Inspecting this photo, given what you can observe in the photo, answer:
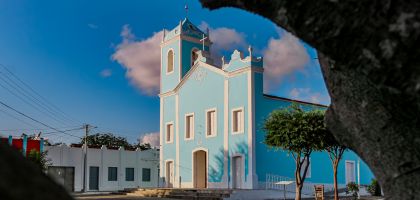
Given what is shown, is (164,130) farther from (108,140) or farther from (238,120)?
(108,140)

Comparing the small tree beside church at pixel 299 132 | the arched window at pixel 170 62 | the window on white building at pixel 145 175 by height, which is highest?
the arched window at pixel 170 62

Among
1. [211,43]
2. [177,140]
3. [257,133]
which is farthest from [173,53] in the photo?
[257,133]

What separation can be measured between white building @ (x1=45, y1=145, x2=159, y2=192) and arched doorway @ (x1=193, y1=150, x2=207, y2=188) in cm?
987

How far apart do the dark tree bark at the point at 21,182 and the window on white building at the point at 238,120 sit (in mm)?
24794

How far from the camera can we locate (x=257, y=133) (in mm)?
25812

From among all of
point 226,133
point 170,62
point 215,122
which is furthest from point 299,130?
point 170,62

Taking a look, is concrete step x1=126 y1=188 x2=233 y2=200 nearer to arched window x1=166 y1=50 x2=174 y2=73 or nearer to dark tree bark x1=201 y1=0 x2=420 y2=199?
arched window x1=166 y1=50 x2=174 y2=73

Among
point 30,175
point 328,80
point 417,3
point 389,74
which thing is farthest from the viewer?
point 328,80

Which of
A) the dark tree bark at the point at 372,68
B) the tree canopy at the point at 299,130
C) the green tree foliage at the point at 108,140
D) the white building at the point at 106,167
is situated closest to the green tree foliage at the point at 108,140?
the green tree foliage at the point at 108,140

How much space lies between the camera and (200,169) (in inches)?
1190

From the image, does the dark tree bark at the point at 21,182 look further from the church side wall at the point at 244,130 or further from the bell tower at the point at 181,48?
the bell tower at the point at 181,48

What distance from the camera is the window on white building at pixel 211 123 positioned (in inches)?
1120

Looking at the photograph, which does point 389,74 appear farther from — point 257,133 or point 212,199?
point 257,133

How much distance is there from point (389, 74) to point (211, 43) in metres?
29.6
